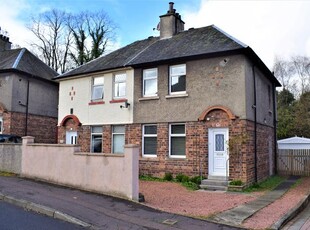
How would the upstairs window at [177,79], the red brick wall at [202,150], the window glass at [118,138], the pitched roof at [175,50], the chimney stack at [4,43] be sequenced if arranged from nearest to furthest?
1. the red brick wall at [202,150]
2. the pitched roof at [175,50]
3. the upstairs window at [177,79]
4. the window glass at [118,138]
5. the chimney stack at [4,43]

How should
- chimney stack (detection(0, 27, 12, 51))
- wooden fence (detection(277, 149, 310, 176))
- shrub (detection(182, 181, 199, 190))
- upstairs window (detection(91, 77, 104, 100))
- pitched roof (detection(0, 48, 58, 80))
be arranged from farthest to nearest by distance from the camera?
chimney stack (detection(0, 27, 12, 51)) < pitched roof (detection(0, 48, 58, 80)) < wooden fence (detection(277, 149, 310, 176)) < upstairs window (detection(91, 77, 104, 100)) < shrub (detection(182, 181, 199, 190))

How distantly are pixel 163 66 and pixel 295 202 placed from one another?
Result: 8574 mm

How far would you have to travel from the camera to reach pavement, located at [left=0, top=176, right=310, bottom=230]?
7.34 meters

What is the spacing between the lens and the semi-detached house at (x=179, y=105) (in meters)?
13.8

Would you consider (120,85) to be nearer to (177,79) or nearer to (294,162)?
(177,79)

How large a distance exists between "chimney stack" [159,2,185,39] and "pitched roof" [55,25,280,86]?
0.43 metres

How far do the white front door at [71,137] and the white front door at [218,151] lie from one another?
27.5ft

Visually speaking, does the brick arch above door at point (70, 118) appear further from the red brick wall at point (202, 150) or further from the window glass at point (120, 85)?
the window glass at point (120, 85)

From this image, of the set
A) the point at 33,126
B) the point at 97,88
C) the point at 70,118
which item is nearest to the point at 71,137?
the point at 70,118

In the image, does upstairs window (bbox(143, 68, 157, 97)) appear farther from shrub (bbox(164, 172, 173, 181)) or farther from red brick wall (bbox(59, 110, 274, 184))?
shrub (bbox(164, 172, 173, 181))

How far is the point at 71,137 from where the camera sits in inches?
739

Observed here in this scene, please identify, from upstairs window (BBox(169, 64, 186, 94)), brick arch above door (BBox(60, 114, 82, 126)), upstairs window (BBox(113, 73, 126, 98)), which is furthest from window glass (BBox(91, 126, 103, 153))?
upstairs window (BBox(169, 64, 186, 94))

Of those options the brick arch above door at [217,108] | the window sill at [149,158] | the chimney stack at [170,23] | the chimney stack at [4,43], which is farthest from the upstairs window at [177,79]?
the chimney stack at [4,43]

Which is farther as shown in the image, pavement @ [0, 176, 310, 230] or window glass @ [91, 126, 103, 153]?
window glass @ [91, 126, 103, 153]
